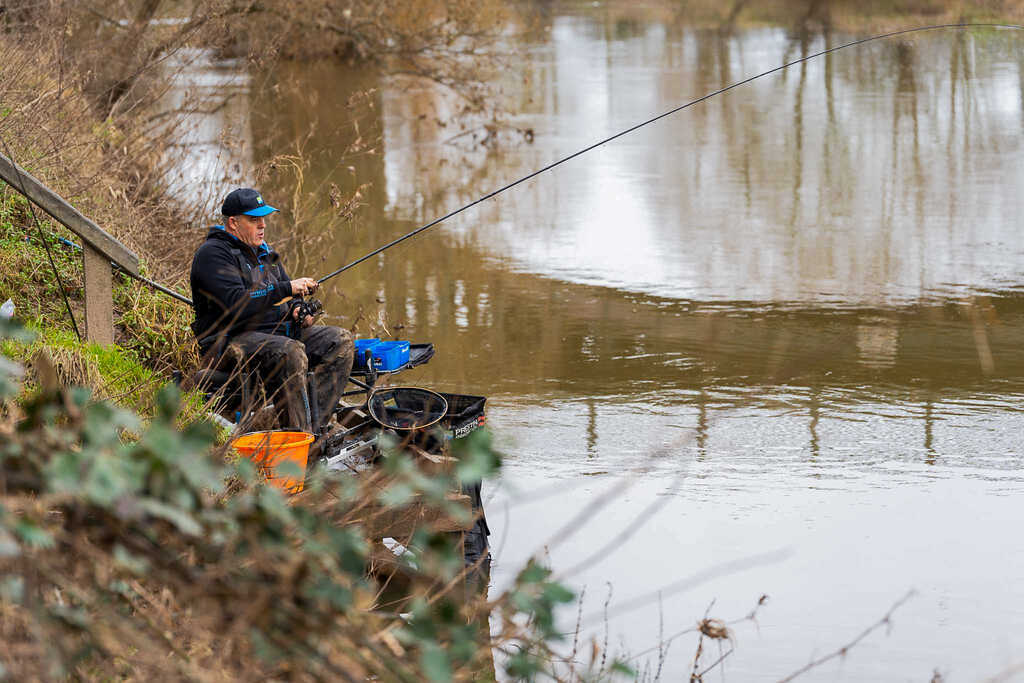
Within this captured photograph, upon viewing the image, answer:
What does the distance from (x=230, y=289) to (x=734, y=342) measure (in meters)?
4.73

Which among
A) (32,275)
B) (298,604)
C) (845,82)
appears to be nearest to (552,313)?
(32,275)

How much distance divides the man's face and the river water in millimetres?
1674

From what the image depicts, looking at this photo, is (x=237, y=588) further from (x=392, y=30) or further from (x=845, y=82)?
(x=845, y=82)

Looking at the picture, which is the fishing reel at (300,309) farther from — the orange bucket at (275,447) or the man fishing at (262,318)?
the orange bucket at (275,447)

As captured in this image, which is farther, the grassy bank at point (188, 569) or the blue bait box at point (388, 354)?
the blue bait box at point (388, 354)

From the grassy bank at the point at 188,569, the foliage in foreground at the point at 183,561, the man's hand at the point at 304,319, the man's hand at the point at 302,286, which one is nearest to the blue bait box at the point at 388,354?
the man's hand at the point at 304,319

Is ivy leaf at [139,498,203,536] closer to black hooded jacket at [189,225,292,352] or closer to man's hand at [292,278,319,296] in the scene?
black hooded jacket at [189,225,292,352]

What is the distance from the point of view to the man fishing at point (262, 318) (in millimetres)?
5848

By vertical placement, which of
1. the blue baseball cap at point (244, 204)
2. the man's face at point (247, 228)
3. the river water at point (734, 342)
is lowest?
the river water at point (734, 342)

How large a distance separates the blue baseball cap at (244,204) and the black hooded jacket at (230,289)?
11 centimetres

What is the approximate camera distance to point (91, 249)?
623 centimetres

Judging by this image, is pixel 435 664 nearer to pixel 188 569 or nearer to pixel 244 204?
pixel 188 569

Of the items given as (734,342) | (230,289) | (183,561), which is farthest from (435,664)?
(734,342)

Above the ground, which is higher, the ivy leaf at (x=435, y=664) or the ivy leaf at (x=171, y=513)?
the ivy leaf at (x=171, y=513)
